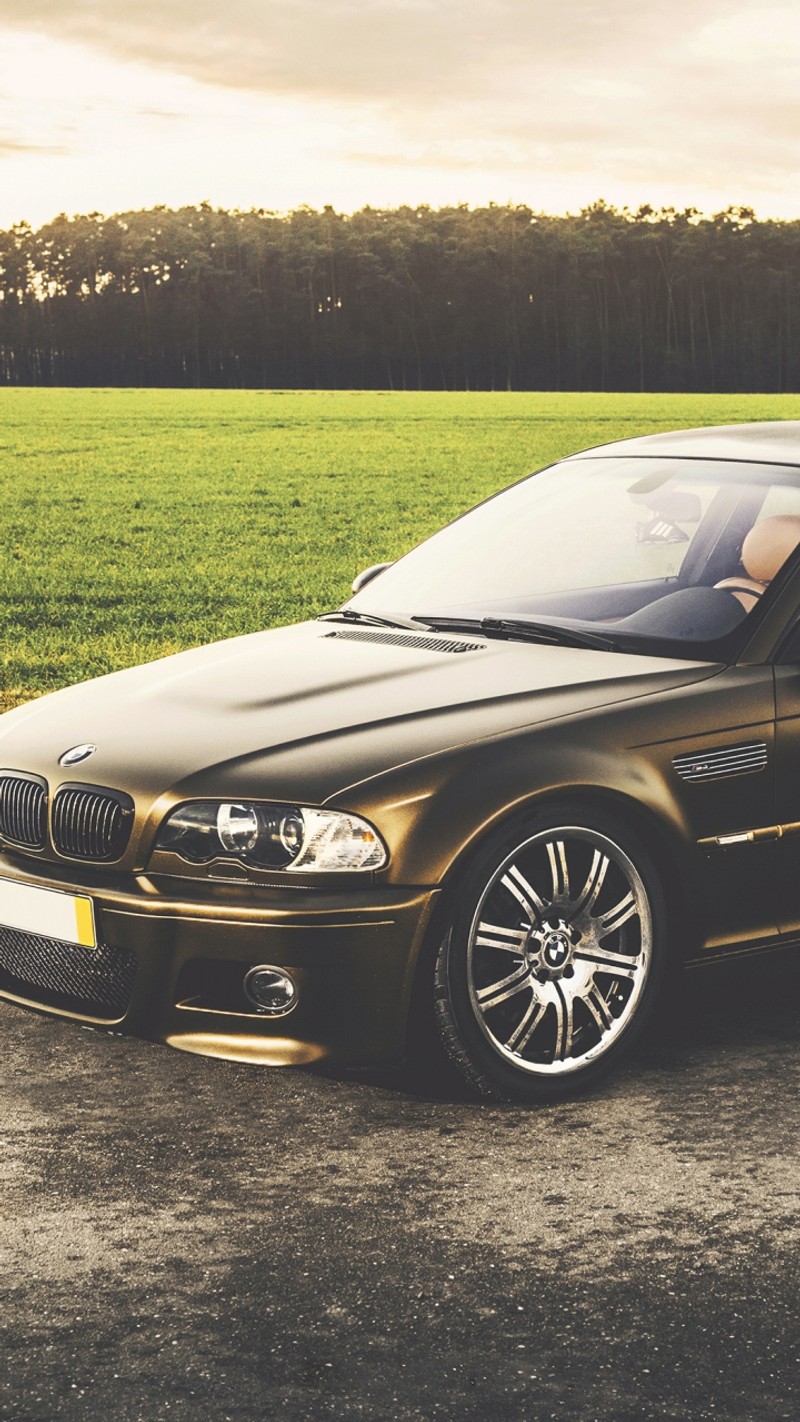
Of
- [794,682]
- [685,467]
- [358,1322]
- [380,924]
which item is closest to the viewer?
[358,1322]

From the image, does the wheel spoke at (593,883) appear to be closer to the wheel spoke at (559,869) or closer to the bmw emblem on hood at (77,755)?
the wheel spoke at (559,869)

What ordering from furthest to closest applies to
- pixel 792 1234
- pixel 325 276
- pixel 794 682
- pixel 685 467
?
pixel 325 276 < pixel 685 467 < pixel 794 682 < pixel 792 1234

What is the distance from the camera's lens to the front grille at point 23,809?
4203 mm

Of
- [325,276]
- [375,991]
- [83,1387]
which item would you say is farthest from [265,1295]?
[325,276]

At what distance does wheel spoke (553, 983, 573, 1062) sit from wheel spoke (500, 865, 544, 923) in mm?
192

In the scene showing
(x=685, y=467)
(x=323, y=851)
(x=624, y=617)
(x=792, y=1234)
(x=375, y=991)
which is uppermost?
(x=685, y=467)

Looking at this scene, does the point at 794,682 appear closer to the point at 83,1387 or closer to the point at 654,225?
the point at 83,1387

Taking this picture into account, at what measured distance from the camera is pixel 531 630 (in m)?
4.82

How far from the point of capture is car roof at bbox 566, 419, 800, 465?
5.23 m

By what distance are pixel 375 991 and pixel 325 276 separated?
122 metres

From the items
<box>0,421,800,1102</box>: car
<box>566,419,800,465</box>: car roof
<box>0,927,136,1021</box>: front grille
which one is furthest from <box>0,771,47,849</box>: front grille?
<box>566,419,800,465</box>: car roof

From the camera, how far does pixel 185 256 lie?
12181 cm

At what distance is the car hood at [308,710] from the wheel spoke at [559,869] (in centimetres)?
30

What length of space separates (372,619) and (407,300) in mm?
117461
